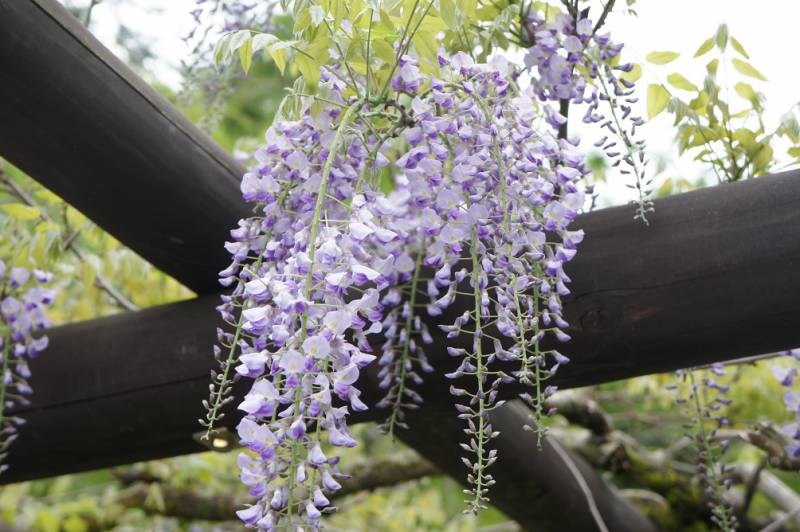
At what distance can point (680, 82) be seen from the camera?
5.43ft

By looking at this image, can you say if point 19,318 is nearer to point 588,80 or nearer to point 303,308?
point 303,308

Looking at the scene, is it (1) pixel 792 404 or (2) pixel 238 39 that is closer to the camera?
(2) pixel 238 39

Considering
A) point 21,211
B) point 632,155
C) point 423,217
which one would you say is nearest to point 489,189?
point 423,217

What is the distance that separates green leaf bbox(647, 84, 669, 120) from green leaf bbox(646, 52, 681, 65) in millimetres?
45

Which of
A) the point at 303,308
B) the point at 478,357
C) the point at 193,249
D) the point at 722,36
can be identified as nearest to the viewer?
the point at 303,308

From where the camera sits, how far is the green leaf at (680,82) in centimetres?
164

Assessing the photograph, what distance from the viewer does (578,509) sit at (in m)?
2.33

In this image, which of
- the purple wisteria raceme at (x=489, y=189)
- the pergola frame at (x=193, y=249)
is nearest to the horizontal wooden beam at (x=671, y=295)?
the pergola frame at (x=193, y=249)

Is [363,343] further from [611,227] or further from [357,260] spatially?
[611,227]

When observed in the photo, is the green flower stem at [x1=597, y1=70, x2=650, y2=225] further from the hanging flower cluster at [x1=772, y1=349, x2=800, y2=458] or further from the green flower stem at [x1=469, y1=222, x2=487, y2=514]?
the hanging flower cluster at [x1=772, y1=349, x2=800, y2=458]

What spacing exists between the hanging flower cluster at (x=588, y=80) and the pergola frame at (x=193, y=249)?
110 mm

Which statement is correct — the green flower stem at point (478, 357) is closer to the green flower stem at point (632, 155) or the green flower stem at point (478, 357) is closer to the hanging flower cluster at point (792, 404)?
the green flower stem at point (632, 155)

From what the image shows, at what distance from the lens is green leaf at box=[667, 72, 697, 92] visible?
5.39 feet

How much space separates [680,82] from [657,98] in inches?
2.0
